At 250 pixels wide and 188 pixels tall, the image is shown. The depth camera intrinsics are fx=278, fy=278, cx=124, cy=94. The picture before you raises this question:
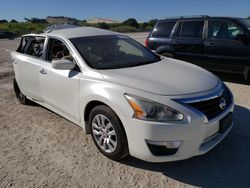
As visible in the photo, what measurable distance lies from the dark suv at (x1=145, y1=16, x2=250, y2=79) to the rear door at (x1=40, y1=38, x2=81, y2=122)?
4026 mm

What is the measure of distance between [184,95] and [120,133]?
0.83 m

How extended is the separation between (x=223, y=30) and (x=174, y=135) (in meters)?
4.91

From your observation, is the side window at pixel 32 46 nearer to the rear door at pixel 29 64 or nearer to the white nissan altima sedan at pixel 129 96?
the rear door at pixel 29 64

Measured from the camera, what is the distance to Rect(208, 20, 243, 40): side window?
22.1 ft

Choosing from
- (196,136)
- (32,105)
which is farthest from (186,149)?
(32,105)

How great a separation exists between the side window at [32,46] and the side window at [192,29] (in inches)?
162

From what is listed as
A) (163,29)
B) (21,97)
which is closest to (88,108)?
(21,97)

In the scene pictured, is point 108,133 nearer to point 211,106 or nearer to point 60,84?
point 60,84

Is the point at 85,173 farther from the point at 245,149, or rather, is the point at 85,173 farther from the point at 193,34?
the point at 193,34

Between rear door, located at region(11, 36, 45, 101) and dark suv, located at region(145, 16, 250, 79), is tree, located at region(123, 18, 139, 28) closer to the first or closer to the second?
dark suv, located at region(145, 16, 250, 79)

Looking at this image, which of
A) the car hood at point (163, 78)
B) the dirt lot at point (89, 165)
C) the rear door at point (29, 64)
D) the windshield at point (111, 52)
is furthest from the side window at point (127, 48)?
the dirt lot at point (89, 165)

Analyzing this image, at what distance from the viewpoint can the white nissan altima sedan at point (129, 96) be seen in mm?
2916

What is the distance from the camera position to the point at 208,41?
23.1ft

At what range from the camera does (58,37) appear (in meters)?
Result: 4.31
